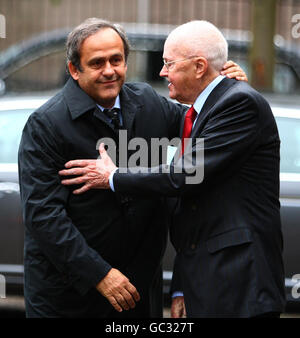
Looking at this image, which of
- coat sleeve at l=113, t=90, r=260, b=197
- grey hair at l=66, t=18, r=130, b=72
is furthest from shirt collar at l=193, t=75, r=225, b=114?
grey hair at l=66, t=18, r=130, b=72

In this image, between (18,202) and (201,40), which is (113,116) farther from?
(18,202)

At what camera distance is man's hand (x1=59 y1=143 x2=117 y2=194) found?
3.10 metres

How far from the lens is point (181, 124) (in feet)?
11.5

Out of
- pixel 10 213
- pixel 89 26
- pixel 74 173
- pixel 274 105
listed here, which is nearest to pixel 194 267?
pixel 74 173

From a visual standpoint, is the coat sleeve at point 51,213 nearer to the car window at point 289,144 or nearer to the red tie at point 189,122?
the red tie at point 189,122

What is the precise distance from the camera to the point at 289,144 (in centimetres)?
520

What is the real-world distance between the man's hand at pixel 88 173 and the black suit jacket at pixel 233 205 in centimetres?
6

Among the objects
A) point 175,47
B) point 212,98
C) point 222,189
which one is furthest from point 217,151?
point 175,47

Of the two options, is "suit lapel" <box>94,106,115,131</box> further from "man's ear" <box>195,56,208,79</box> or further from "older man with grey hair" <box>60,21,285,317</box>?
"man's ear" <box>195,56,208,79</box>

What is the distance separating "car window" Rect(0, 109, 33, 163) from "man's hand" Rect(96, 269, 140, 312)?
7.69ft

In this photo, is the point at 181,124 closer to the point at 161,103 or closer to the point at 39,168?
the point at 161,103

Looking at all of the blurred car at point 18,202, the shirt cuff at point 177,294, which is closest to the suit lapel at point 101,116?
the shirt cuff at point 177,294

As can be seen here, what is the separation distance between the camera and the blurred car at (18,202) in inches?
196
